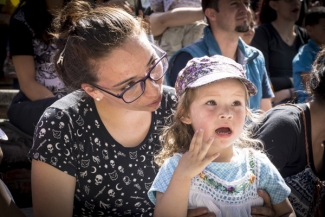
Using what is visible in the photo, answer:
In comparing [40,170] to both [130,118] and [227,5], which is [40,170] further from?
[227,5]

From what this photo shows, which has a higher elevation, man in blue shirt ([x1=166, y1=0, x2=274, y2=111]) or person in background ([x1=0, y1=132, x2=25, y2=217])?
person in background ([x1=0, y1=132, x2=25, y2=217])

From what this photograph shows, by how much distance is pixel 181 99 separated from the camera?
2.35 meters

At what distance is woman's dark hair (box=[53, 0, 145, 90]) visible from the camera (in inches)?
97.7

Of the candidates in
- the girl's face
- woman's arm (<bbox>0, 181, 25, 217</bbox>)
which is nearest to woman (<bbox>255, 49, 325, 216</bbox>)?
the girl's face

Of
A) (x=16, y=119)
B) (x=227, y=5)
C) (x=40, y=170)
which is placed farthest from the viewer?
(x=227, y=5)

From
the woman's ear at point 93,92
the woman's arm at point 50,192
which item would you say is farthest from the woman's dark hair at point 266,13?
the woman's arm at point 50,192

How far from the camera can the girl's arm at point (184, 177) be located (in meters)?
2.04

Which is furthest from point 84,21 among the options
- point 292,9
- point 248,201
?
point 292,9

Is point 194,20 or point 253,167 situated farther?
point 194,20

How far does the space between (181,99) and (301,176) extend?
899mm

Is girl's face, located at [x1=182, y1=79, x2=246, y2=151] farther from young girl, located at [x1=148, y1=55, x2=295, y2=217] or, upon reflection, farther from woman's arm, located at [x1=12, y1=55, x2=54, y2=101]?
woman's arm, located at [x1=12, y1=55, x2=54, y2=101]

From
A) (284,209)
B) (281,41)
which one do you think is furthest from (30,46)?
(281,41)

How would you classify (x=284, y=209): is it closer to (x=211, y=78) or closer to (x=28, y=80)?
(x=211, y=78)

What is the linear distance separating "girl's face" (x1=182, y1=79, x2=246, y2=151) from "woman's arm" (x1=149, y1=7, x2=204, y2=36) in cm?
231
